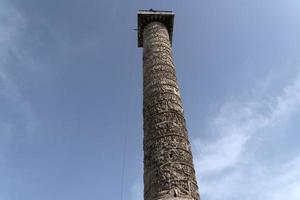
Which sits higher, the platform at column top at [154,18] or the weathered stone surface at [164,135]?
the platform at column top at [154,18]

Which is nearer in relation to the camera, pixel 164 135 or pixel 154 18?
pixel 164 135

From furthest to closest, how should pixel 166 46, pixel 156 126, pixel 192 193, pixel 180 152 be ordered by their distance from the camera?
pixel 166 46, pixel 156 126, pixel 180 152, pixel 192 193

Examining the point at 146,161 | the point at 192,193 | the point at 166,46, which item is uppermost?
the point at 166,46

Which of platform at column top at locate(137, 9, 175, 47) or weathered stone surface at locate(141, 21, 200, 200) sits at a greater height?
platform at column top at locate(137, 9, 175, 47)

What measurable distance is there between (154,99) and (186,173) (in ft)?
5.55

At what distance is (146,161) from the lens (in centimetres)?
618

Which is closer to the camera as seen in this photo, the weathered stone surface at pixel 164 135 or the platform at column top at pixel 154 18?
the weathered stone surface at pixel 164 135

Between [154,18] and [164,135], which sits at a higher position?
[154,18]

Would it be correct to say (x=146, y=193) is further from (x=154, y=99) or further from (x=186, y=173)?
(x=154, y=99)

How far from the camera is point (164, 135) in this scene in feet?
20.6

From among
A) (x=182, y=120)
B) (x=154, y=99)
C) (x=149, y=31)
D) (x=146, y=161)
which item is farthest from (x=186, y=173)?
(x=149, y=31)

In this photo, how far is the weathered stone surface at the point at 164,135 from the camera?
561cm

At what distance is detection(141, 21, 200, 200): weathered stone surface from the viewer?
221 inches

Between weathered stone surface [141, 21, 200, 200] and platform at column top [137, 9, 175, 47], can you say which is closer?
weathered stone surface [141, 21, 200, 200]
